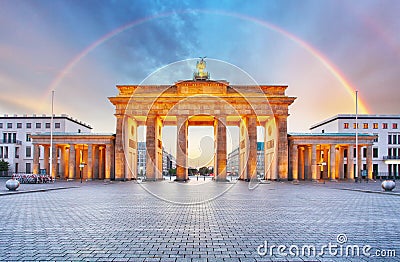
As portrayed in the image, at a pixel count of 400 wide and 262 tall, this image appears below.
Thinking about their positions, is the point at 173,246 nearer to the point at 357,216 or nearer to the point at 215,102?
the point at 357,216

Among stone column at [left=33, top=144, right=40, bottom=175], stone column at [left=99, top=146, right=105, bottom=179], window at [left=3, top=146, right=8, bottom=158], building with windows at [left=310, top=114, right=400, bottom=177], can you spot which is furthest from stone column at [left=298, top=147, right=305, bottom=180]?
window at [left=3, top=146, right=8, bottom=158]

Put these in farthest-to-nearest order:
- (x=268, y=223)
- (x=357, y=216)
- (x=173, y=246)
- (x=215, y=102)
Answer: (x=215, y=102) < (x=357, y=216) < (x=268, y=223) < (x=173, y=246)

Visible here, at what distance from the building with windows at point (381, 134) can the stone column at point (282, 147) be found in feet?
117

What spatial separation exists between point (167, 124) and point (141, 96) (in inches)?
461

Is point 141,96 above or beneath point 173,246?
above

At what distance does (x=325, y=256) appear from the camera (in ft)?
27.2

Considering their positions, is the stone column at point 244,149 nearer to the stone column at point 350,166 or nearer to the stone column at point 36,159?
the stone column at point 350,166

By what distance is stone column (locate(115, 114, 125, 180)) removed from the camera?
63.1 m

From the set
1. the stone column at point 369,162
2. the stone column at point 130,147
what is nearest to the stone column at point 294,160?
the stone column at point 369,162

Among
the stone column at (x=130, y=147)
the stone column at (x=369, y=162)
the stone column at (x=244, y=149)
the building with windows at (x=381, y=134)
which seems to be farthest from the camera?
the building with windows at (x=381, y=134)

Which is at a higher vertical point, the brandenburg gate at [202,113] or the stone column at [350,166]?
the brandenburg gate at [202,113]

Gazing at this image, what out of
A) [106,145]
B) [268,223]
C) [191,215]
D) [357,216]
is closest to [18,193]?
[191,215]

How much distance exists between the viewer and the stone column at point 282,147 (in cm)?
6372

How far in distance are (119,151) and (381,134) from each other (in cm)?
6950
